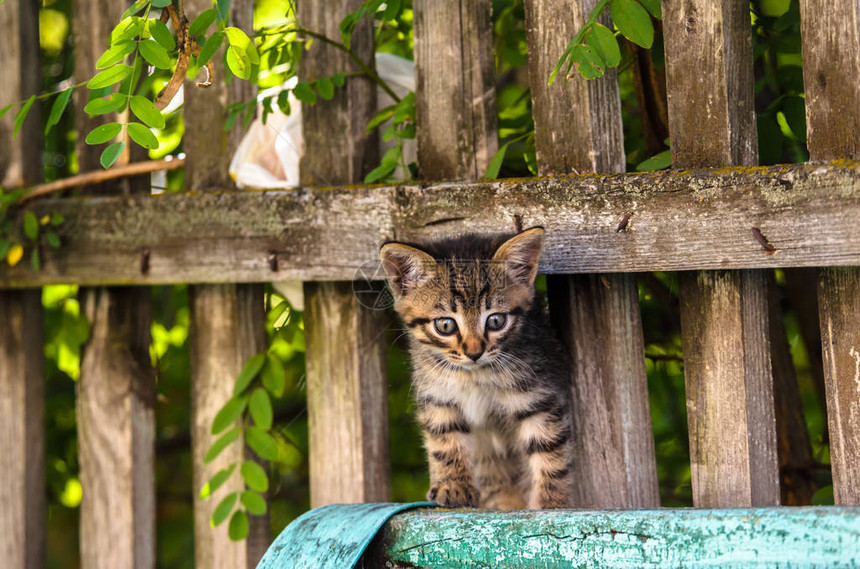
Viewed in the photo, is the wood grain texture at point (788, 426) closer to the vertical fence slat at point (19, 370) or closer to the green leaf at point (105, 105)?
the green leaf at point (105, 105)

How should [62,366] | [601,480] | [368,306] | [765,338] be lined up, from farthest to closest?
[62,366] → [368,306] → [601,480] → [765,338]

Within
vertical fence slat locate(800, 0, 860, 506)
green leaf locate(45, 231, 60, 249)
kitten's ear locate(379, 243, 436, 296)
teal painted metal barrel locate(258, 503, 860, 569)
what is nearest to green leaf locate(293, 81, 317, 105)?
kitten's ear locate(379, 243, 436, 296)

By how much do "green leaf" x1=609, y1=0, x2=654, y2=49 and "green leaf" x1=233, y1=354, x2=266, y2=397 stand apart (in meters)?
1.58

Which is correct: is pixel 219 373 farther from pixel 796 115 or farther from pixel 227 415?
pixel 796 115

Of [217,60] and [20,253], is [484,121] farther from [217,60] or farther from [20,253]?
[20,253]

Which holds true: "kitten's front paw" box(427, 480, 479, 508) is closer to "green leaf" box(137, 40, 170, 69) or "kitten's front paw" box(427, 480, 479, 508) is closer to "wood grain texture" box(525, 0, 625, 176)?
"wood grain texture" box(525, 0, 625, 176)

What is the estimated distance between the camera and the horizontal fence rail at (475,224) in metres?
2.29

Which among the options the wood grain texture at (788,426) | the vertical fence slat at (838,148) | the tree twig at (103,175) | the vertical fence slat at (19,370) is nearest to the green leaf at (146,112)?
the tree twig at (103,175)

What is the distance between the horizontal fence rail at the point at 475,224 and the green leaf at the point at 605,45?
0.33 meters

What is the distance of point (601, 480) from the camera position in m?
2.76

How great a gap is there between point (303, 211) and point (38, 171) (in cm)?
126

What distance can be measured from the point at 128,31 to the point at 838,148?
181cm

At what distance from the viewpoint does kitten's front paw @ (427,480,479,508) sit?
115 inches

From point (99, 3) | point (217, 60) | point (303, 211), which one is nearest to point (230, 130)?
point (217, 60)
